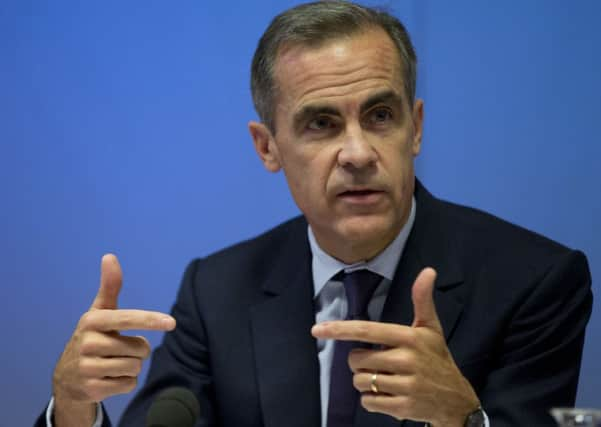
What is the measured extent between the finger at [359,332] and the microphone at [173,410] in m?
0.39

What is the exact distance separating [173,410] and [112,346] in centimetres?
52

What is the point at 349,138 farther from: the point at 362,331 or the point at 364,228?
the point at 362,331

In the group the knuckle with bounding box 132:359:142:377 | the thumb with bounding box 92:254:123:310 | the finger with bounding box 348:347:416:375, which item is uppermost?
the thumb with bounding box 92:254:123:310

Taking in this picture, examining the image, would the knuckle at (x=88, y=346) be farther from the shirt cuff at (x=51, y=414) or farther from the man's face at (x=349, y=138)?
the man's face at (x=349, y=138)

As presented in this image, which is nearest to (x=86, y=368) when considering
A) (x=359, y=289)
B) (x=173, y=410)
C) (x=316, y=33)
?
(x=173, y=410)

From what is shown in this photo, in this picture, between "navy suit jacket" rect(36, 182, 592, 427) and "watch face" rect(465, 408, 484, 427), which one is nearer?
"watch face" rect(465, 408, 484, 427)

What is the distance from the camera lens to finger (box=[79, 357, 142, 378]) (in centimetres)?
215

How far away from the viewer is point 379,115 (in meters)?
2.53

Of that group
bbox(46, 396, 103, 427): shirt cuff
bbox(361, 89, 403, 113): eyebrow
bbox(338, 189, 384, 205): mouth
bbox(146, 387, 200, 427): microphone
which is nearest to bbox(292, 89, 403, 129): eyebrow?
bbox(361, 89, 403, 113): eyebrow

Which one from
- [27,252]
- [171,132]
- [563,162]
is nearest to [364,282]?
[563,162]

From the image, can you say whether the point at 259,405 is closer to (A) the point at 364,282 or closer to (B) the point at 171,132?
(A) the point at 364,282

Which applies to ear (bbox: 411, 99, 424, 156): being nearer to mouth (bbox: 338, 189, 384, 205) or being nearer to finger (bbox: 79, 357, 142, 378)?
mouth (bbox: 338, 189, 384, 205)

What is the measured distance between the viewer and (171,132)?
352 cm

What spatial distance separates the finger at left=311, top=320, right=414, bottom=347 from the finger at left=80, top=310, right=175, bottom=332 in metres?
0.34
